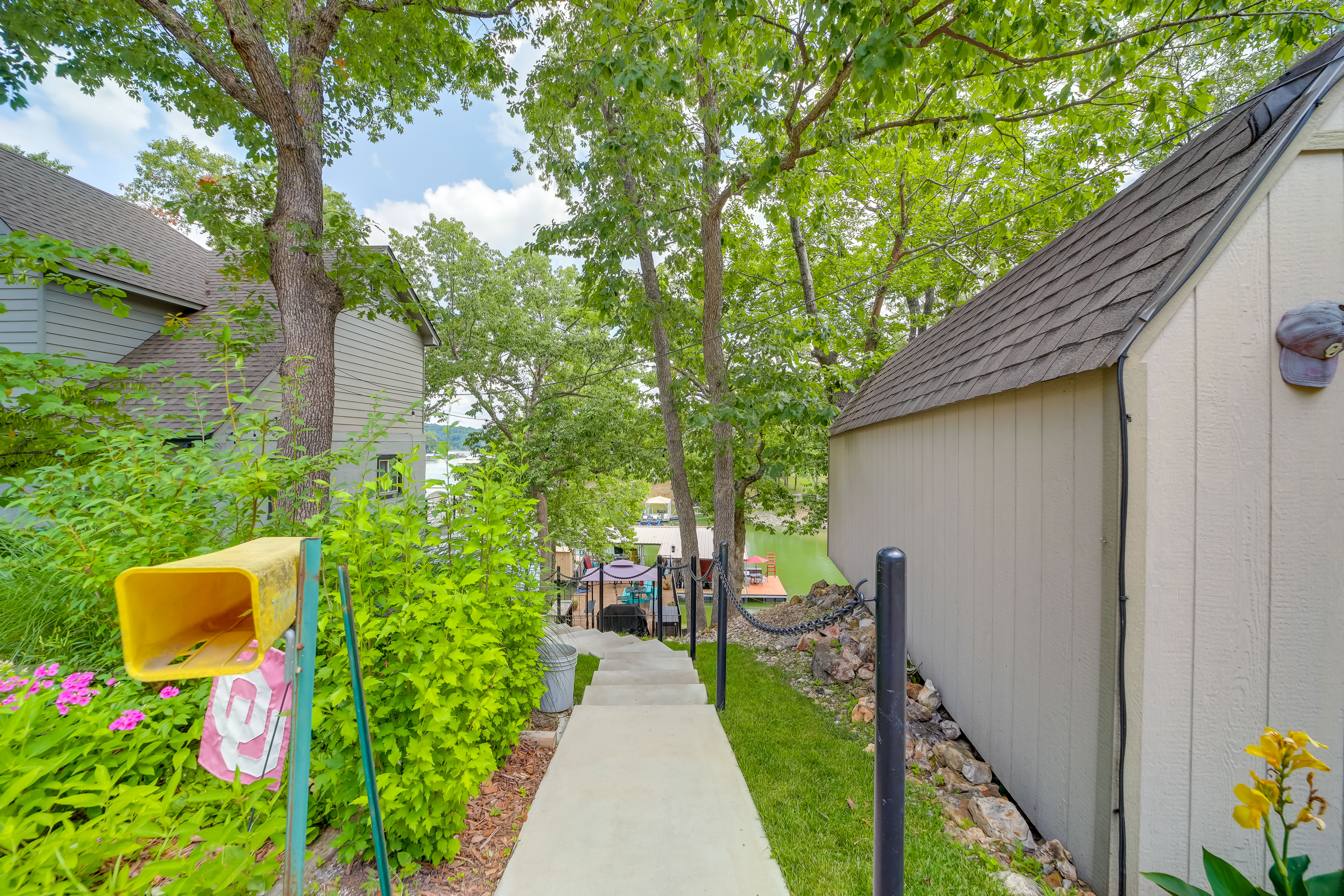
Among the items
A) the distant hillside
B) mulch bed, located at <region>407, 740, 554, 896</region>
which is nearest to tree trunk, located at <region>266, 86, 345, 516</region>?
the distant hillside

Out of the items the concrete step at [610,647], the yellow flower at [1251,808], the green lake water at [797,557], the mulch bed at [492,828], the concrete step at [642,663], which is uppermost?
the yellow flower at [1251,808]

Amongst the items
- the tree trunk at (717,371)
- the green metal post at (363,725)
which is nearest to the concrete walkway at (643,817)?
the green metal post at (363,725)

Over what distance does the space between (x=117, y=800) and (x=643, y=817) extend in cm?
227

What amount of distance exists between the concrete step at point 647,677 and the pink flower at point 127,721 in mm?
3371

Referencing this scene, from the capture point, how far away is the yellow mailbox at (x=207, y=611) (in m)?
1.17

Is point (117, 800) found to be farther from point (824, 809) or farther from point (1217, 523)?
point (1217, 523)

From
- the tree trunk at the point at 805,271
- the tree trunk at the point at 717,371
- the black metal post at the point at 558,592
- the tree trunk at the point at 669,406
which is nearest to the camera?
the black metal post at the point at 558,592

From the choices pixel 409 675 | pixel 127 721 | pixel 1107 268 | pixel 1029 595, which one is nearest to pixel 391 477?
pixel 409 675

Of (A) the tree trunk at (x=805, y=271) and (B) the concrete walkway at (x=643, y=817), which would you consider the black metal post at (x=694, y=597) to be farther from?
(A) the tree trunk at (x=805, y=271)

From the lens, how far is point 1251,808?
175 cm

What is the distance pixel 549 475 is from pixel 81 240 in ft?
34.6

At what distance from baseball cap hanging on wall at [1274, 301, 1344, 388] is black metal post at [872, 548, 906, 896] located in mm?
1932

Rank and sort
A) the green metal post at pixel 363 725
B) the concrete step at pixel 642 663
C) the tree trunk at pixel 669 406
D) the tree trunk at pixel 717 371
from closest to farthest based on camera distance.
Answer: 1. the green metal post at pixel 363 725
2. the concrete step at pixel 642 663
3. the tree trunk at pixel 717 371
4. the tree trunk at pixel 669 406

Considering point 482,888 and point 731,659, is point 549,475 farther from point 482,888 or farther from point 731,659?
point 482,888
